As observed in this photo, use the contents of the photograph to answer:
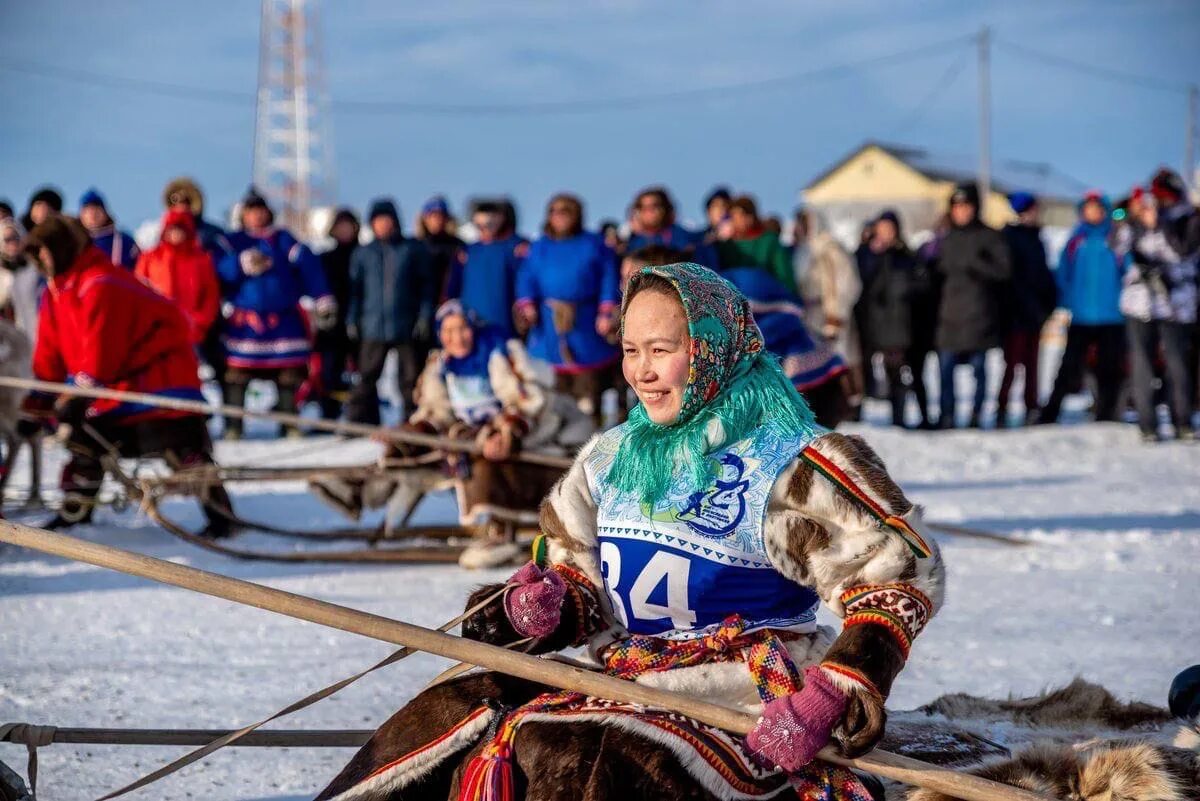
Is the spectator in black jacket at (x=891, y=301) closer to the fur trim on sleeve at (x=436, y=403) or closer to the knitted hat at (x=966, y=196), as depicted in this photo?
the knitted hat at (x=966, y=196)

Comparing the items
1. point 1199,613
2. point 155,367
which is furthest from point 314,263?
point 1199,613

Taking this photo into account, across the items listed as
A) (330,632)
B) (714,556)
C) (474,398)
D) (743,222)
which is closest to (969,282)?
(743,222)

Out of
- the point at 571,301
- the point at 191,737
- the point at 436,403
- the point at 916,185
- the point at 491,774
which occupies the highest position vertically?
the point at 916,185

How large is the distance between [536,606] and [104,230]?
766 cm

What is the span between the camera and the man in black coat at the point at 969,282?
10.3 meters

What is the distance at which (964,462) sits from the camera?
910cm

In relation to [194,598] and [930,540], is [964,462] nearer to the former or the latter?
[194,598]

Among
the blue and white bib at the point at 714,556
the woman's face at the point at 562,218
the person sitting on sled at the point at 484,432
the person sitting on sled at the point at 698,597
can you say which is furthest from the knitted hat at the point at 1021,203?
the blue and white bib at the point at 714,556

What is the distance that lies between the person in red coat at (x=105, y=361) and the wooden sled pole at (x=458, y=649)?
4219 mm

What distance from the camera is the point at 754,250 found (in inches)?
265

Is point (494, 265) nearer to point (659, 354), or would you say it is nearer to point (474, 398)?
point (474, 398)

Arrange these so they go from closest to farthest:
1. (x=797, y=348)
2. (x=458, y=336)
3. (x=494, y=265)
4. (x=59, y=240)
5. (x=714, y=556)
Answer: (x=714, y=556) < (x=797, y=348) < (x=458, y=336) < (x=59, y=240) < (x=494, y=265)

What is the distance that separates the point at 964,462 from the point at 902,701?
5.62 m

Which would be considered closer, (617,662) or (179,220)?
(617,662)
